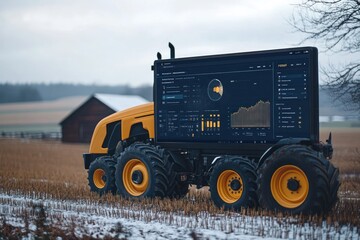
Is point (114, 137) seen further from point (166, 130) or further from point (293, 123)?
point (293, 123)

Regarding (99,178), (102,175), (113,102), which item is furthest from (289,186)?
(113,102)

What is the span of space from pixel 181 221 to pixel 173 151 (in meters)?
3.51

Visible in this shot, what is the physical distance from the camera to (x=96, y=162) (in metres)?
15.2

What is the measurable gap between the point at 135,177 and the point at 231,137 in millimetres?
2771

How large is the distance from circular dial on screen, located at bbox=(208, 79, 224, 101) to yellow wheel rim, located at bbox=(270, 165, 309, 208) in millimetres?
2482

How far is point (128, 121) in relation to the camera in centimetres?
1497

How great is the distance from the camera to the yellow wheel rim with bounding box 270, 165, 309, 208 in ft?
35.1

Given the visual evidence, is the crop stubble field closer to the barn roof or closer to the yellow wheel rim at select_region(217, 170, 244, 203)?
the yellow wheel rim at select_region(217, 170, 244, 203)

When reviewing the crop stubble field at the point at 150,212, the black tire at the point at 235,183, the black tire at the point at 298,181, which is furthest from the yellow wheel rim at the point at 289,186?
the black tire at the point at 235,183

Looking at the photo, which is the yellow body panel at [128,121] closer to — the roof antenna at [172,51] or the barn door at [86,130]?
the roof antenna at [172,51]

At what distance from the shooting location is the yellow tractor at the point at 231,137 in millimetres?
10883

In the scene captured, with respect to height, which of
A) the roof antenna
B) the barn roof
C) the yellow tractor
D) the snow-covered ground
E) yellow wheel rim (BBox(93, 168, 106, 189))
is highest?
the barn roof

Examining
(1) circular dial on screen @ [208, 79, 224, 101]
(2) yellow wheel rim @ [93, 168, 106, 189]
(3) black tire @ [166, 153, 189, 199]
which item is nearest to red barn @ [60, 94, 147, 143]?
(2) yellow wheel rim @ [93, 168, 106, 189]

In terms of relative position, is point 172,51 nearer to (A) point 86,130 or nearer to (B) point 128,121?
(B) point 128,121
